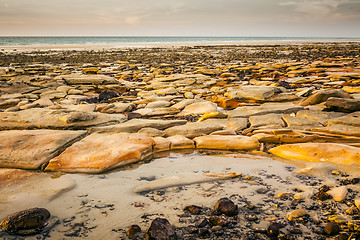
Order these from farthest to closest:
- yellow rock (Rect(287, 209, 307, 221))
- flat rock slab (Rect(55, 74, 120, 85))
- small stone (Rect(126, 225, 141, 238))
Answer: flat rock slab (Rect(55, 74, 120, 85)), yellow rock (Rect(287, 209, 307, 221)), small stone (Rect(126, 225, 141, 238))

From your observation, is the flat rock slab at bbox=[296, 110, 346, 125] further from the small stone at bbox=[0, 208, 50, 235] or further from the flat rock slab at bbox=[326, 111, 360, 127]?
the small stone at bbox=[0, 208, 50, 235]

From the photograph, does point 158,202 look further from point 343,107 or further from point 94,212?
point 343,107

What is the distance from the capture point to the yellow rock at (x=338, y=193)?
1.90m

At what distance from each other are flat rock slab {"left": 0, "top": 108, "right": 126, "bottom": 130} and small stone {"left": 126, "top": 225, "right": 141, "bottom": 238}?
2.62m

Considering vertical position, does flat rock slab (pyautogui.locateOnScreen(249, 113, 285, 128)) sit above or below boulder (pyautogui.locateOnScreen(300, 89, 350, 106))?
below

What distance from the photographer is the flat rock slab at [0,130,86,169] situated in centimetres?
263

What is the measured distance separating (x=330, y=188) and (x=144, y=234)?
1737mm

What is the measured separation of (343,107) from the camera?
4156 mm

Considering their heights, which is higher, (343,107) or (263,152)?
(343,107)

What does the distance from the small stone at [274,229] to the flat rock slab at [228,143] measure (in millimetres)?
1593

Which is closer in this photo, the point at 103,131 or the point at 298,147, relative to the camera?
the point at 298,147

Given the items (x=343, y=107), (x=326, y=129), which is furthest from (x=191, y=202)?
(x=343, y=107)

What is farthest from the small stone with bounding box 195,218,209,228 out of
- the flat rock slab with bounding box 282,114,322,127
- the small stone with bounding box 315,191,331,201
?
the flat rock slab with bounding box 282,114,322,127

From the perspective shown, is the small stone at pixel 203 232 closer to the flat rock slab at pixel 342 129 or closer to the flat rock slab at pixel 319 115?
the flat rock slab at pixel 342 129
